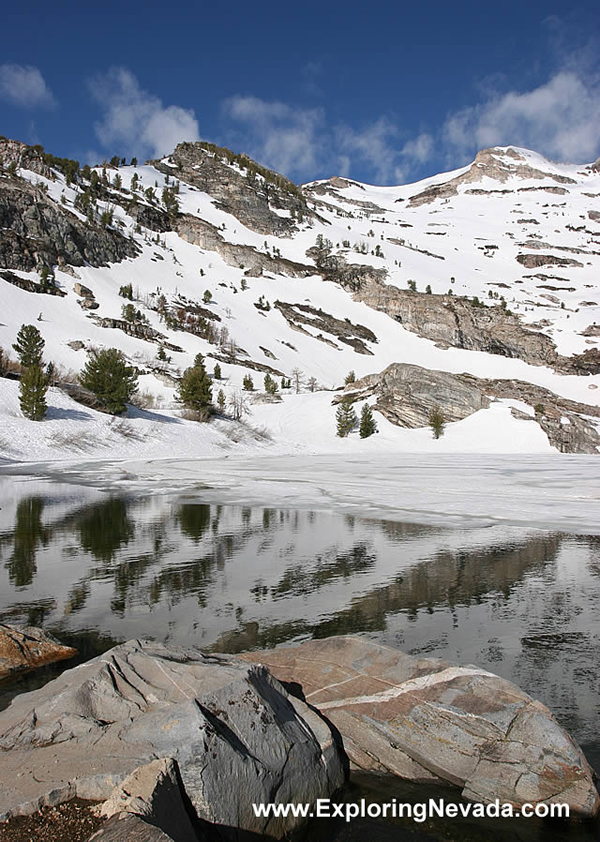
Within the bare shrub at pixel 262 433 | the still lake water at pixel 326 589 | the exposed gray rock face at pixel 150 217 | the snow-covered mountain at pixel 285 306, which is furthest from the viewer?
the exposed gray rock face at pixel 150 217

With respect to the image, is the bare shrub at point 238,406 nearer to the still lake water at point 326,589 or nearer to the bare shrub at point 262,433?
the bare shrub at point 262,433

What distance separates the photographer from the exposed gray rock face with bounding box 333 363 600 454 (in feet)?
145

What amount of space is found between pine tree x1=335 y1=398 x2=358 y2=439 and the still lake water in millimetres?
32449

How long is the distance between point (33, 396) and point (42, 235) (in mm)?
61616

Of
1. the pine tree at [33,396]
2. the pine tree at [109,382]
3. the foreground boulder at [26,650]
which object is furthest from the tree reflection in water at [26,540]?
the pine tree at [109,382]

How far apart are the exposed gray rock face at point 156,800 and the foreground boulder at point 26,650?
291 cm

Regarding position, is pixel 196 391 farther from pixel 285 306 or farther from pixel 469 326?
pixel 469 326

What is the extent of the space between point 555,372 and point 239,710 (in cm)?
8496

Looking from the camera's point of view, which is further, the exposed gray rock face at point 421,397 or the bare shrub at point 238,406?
the exposed gray rock face at point 421,397

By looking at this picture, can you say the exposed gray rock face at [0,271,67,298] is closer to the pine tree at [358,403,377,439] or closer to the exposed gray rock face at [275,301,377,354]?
the exposed gray rock face at [275,301,377,354]

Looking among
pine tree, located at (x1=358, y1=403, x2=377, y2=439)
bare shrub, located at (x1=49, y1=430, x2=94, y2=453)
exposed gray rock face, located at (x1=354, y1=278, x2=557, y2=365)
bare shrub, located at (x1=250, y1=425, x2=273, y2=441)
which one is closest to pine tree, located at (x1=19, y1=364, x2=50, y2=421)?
bare shrub, located at (x1=49, y1=430, x2=94, y2=453)

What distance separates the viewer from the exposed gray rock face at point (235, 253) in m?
106

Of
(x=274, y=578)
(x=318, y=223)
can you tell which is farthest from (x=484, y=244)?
(x=274, y=578)

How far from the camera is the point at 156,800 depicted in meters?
2.41
